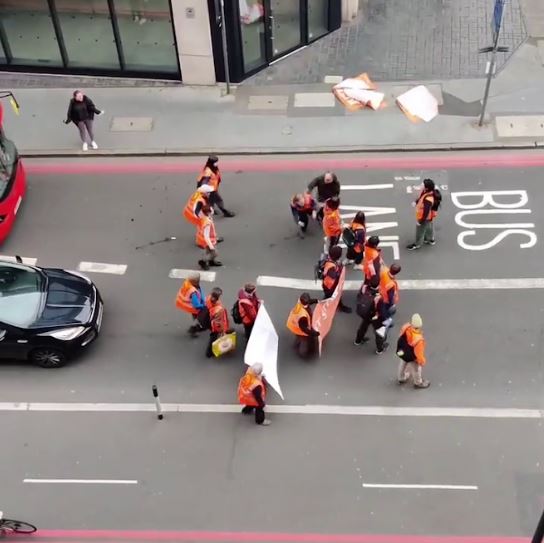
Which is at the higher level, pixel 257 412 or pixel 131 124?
pixel 131 124

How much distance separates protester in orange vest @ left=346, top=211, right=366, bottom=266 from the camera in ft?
45.2

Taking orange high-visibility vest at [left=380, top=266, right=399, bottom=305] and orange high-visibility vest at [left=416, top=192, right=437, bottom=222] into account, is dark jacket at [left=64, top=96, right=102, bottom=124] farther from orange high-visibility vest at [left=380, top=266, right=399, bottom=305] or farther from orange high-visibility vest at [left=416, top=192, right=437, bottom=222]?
orange high-visibility vest at [left=380, top=266, right=399, bottom=305]

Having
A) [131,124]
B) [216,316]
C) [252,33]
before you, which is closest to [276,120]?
[252,33]

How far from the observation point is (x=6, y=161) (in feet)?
52.2

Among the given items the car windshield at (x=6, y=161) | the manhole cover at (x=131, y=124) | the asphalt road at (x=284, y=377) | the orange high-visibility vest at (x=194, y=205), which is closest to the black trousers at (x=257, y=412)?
the asphalt road at (x=284, y=377)

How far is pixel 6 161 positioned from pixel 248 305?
656cm

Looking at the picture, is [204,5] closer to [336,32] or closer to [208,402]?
[336,32]

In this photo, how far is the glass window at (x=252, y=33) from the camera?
18.4 m

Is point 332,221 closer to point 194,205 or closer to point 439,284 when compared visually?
point 439,284

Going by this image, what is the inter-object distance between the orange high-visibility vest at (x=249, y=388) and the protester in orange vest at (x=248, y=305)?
4.07 ft

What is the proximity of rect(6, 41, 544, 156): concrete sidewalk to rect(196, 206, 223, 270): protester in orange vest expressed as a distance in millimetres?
3505

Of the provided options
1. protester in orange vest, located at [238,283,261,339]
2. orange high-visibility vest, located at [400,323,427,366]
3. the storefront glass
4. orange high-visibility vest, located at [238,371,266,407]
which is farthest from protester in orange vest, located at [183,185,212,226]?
the storefront glass

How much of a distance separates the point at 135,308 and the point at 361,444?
192 inches

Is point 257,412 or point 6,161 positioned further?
point 6,161
